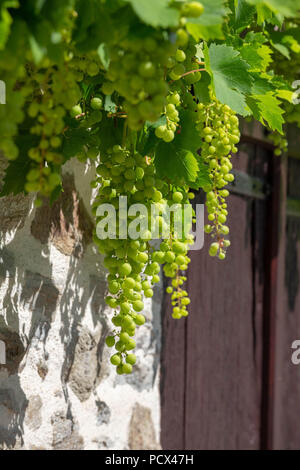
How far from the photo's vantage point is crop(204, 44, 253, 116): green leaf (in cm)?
101

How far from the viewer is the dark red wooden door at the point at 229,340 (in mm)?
1873

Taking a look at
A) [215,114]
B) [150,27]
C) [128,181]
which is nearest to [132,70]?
[150,27]

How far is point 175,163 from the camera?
100 cm

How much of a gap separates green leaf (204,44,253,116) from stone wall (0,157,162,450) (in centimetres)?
51

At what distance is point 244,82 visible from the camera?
103 centimetres

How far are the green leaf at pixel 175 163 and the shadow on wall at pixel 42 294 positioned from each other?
397mm

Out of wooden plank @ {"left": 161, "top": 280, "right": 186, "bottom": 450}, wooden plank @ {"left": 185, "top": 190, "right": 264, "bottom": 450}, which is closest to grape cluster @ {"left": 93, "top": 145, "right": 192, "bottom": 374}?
wooden plank @ {"left": 161, "top": 280, "right": 186, "bottom": 450}

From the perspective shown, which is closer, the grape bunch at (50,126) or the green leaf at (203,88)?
the grape bunch at (50,126)

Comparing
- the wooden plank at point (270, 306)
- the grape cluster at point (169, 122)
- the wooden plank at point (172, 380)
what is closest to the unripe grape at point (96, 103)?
the grape cluster at point (169, 122)

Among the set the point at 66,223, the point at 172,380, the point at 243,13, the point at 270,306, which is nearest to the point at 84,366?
the point at 66,223

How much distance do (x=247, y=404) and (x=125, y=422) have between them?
80 centimetres

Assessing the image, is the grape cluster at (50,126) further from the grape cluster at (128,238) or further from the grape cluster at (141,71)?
the grape cluster at (128,238)

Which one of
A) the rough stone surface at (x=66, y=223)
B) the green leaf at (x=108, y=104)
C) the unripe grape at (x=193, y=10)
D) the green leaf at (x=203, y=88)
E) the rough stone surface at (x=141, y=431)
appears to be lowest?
the rough stone surface at (x=141, y=431)

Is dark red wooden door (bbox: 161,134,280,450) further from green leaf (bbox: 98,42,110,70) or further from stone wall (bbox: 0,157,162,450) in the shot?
green leaf (bbox: 98,42,110,70)
